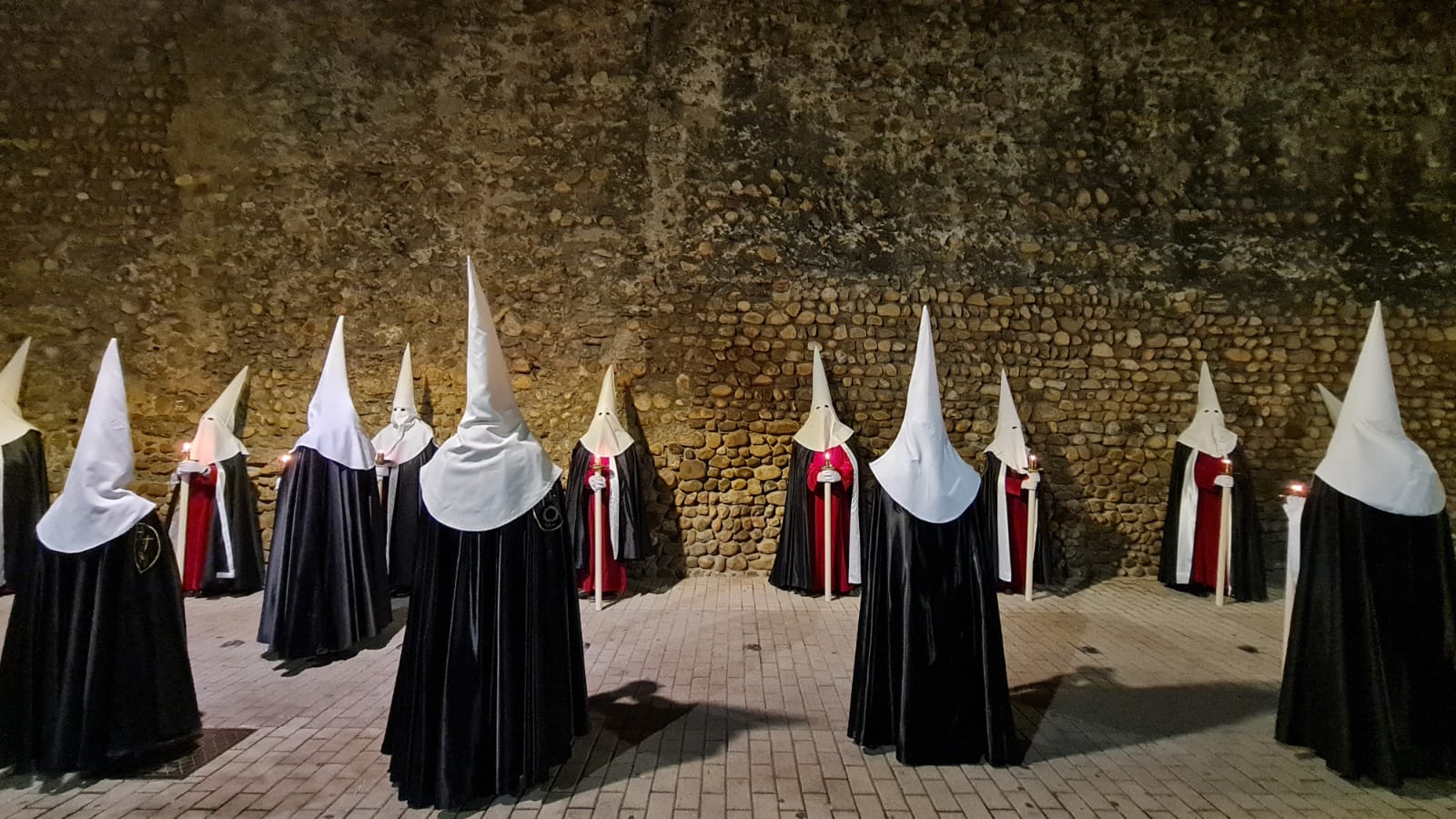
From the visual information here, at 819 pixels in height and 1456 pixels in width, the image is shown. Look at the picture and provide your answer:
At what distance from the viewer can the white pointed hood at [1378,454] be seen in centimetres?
291

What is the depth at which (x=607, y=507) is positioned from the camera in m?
6.27

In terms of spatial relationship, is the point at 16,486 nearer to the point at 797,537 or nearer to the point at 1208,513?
the point at 797,537

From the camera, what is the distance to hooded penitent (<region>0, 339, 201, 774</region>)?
288 centimetres

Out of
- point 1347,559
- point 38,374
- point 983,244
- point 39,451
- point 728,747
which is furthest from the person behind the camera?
point 983,244

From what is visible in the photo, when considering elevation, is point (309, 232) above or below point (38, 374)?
above

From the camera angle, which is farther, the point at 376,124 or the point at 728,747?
the point at 376,124

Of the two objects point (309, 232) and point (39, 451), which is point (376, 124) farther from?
point (39, 451)

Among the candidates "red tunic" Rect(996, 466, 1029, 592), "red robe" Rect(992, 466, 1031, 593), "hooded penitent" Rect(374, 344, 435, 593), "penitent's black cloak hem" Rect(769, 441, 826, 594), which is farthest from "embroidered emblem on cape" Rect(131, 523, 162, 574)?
"red tunic" Rect(996, 466, 1029, 592)

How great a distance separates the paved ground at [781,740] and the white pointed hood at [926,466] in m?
1.17

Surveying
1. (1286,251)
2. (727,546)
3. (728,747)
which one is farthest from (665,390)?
(1286,251)

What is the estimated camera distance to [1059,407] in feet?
23.9

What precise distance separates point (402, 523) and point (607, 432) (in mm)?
2027

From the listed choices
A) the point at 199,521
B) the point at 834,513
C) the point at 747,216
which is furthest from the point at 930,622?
the point at 199,521

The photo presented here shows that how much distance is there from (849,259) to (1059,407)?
108 inches
